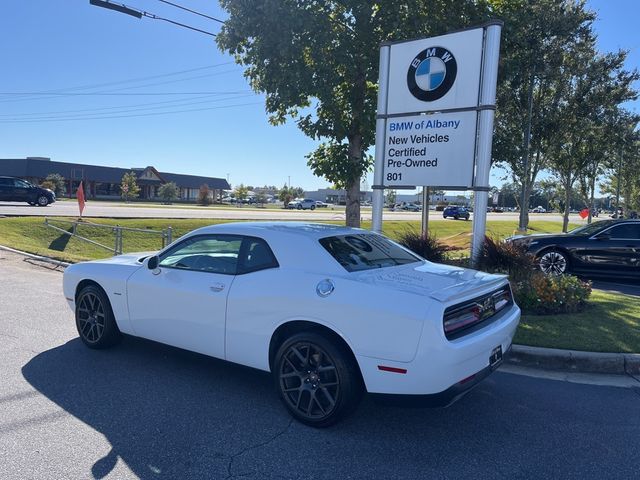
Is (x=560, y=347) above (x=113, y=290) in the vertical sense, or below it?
below

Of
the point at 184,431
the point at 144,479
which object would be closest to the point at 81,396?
the point at 184,431

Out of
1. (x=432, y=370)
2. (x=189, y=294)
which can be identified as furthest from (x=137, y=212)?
(x=432, y=370)

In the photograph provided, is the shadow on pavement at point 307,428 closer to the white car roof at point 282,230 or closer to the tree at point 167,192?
the white car roof at point 282,230

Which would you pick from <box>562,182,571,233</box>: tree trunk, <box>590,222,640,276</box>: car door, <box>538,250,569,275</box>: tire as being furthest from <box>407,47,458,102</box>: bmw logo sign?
<box>562,182,571,233</box>: tree trunk

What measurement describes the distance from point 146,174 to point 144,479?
77.4m

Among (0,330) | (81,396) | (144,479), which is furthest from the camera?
(0,330)

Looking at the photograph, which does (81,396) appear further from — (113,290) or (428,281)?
(428,281)

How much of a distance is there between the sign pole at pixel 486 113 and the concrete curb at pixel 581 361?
9.14 feet

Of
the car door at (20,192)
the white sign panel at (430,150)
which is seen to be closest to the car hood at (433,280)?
the white sign panel at (430,150)

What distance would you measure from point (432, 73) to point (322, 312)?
238 inches

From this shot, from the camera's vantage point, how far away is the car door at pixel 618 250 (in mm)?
10562

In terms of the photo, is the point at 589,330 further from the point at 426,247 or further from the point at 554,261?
the point at 554,261

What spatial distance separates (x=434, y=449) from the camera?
3607 millimetres

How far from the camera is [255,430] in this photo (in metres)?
3.84
